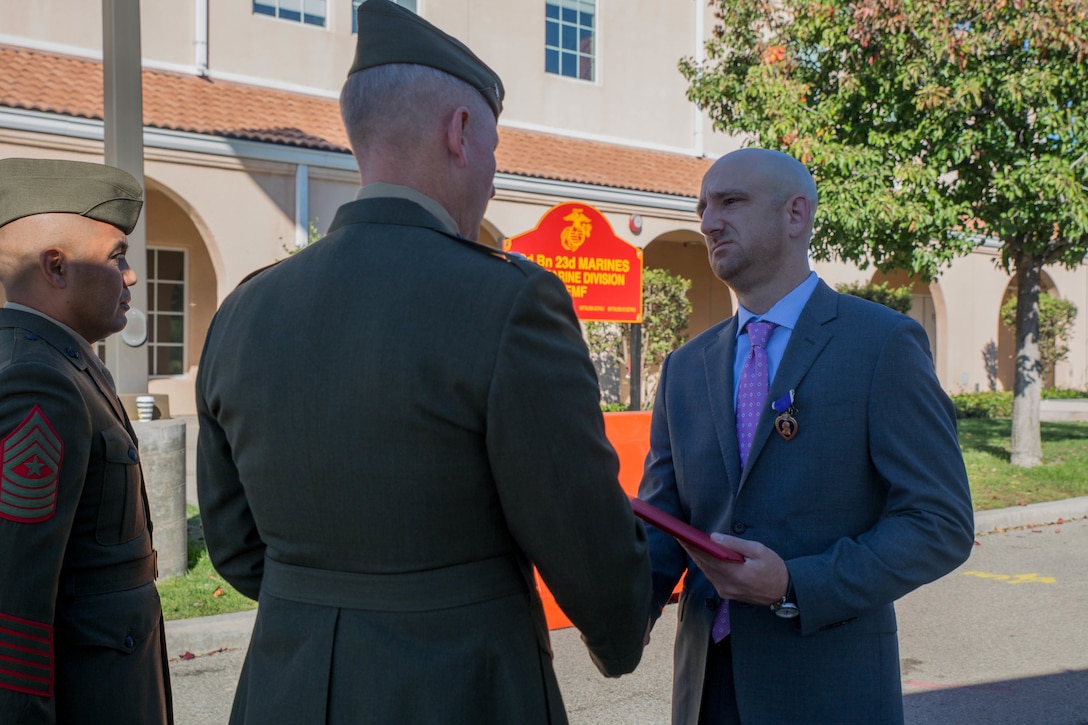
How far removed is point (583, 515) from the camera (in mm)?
1511

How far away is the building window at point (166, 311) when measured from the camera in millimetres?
14336

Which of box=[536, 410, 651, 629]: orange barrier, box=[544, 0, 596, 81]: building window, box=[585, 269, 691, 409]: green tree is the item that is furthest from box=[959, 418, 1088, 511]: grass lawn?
box=[544, 0, 596, 81]: building window

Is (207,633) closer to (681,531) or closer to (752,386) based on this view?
(752,386)

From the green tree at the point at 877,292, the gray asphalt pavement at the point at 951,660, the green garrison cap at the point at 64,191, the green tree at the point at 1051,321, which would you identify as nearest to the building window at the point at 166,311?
the gray asphalt pavement at the point at 951,660

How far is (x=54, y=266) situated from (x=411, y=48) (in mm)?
1360

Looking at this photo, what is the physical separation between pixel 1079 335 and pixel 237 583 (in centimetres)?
2849

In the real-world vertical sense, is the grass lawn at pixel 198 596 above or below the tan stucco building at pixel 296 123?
below

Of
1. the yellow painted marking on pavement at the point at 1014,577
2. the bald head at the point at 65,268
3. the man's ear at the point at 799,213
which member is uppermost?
the man's ear at the point at 799,213

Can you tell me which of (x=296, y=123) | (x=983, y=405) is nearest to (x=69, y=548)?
(x=296, y=123)

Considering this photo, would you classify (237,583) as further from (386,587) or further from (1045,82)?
(1045,82)

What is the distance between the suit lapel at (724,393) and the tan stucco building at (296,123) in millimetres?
10619

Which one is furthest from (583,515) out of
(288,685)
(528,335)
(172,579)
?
(172,579)

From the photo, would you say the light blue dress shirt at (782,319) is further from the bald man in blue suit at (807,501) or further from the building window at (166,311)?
the building window at (166,311)

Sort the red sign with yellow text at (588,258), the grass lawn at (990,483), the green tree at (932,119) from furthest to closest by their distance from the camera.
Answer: the red sign with yellow text at (588,258) < the green tree at (932,119) < the grass lawn at (990,483)
